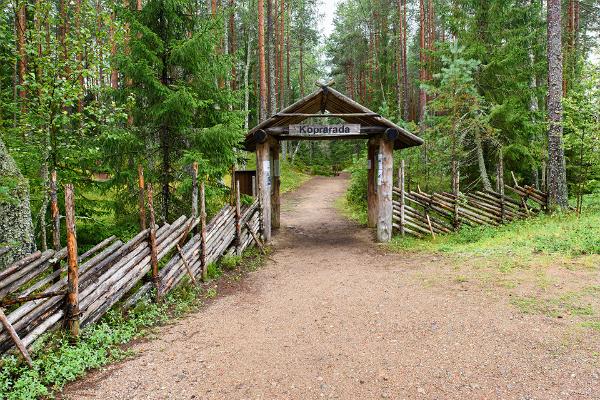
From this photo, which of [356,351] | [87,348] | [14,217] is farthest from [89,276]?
[356,351]

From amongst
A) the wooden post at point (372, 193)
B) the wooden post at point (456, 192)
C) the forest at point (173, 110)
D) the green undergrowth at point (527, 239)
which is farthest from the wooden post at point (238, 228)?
the wooden post at point (456, 192)

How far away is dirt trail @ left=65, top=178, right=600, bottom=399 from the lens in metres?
4.10

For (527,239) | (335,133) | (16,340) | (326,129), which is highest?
(326,129)

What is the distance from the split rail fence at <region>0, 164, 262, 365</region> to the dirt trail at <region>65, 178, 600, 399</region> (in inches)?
34.2

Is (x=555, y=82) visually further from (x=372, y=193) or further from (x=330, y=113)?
(x=330, y=113)

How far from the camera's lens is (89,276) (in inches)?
215

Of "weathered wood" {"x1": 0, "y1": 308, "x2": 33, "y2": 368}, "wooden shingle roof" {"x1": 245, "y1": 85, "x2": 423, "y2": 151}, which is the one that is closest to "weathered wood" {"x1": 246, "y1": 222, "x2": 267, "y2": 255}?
"wooden shingle roof" {"x1": 245, "y1": 85, "x2": 423, "y2": 151}

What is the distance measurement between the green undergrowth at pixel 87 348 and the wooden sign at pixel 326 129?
19.0ft

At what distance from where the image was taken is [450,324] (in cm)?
561

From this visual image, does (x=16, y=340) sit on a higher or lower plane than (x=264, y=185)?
lower

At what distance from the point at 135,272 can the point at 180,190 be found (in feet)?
10.2

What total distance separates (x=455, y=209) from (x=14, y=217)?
11129mm

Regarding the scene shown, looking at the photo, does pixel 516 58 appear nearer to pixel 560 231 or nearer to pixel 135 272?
pixel 560 231

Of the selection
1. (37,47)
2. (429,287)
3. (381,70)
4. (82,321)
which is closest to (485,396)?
(429,287)
